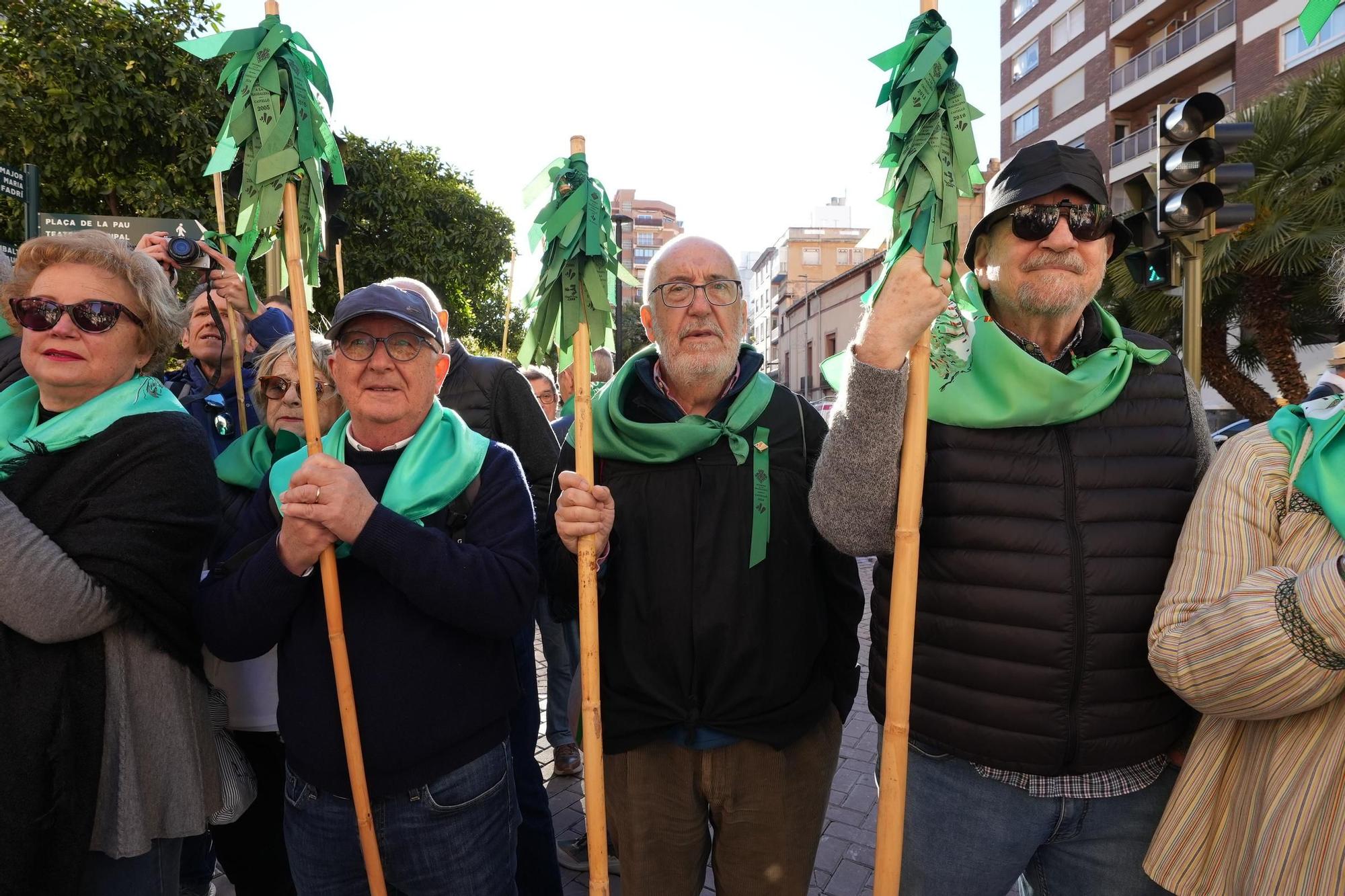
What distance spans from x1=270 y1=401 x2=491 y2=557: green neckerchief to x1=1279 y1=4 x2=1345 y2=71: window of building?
72.0 feet

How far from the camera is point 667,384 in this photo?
2414 millimetres

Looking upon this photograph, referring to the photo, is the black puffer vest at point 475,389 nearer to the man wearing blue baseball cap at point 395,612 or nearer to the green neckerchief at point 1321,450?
the man wearing blue baseball cap at point 395,612

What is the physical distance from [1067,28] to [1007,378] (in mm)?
32291

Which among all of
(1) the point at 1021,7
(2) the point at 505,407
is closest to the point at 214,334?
(2) the point at 505,407

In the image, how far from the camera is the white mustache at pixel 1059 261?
1900 mm

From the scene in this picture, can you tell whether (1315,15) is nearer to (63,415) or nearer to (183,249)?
(63,415)

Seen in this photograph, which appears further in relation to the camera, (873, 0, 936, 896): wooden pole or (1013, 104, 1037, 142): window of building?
(1013, 104, 1037, 142): window of building

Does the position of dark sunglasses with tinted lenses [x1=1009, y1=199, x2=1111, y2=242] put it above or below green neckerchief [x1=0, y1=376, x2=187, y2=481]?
above

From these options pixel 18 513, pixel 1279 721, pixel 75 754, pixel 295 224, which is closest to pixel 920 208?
pixel 1279 721

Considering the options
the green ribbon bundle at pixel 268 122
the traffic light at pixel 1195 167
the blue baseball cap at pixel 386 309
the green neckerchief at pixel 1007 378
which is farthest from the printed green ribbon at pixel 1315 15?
the traffic light at pixel 1195 167

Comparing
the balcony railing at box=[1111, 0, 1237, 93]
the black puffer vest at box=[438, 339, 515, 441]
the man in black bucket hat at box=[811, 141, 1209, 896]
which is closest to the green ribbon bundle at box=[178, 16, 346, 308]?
the black puffer vest at box=[438, 339, 515, 441]

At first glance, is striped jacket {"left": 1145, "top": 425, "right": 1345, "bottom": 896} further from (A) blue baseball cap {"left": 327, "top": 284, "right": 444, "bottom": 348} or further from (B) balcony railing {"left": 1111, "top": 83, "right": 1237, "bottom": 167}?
(B) balcony railing {"left": 1111, "top": 83, "right": 1237, "bottom": 167}

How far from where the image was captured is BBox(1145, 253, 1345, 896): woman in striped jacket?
144cm

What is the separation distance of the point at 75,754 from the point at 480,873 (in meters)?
0.98
